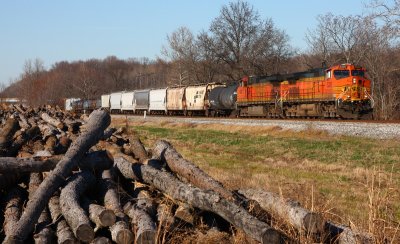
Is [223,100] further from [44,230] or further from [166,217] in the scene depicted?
[44,230]

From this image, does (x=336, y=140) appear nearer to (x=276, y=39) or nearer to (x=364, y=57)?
(x=364, y=57)

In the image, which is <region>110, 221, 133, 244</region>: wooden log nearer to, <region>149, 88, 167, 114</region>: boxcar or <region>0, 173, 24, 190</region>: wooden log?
<region>0, 173, 24, 190</region>: wooden log

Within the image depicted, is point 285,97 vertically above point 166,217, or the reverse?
point 285,97

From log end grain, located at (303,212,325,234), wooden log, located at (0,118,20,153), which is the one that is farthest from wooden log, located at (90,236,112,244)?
wooden log, located at (0,118,20,153)

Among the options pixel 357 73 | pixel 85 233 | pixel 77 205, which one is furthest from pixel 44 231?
pixel 357 73

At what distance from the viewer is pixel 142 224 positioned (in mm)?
5535

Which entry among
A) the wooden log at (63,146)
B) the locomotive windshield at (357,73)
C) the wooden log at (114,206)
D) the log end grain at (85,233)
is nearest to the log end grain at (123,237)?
the wooden log at (114,206)

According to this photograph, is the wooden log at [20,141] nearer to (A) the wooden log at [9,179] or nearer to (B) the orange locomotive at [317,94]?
(A) the wooden log at [9,179]

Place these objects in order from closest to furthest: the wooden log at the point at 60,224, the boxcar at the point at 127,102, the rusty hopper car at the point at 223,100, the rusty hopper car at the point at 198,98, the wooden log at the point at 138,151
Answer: the wooden log at the point at 60,224, the wooden log at the point at 138,151, the rusty hopper car at the point at 223,100, the rusty hopper car at the point at 198,98, the boxcar at the point at 127,102

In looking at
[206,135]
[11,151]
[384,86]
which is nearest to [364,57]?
[384,86]

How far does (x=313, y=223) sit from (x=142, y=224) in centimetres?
194

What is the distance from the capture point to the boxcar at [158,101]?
5600 cm

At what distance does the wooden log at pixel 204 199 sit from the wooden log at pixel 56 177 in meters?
0.72

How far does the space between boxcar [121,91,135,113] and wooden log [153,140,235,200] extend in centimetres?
5588
